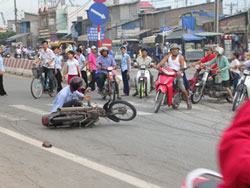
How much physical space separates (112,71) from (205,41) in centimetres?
3021

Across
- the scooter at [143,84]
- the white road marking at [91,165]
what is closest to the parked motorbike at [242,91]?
the scooter at [143,84]

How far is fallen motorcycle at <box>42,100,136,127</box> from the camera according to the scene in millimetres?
10062

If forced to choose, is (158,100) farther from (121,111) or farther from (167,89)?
(121,111)

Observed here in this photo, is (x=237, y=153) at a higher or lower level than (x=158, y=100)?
higher

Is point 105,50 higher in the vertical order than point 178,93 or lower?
higher

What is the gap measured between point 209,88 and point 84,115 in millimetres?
5920

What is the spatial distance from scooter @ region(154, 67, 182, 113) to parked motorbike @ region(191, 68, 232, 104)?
5.28 feet

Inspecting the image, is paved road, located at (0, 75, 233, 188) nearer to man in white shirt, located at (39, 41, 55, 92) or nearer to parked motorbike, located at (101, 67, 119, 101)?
parked motorbike, located at (101, 67, 119, 101)

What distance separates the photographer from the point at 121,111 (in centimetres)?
1071

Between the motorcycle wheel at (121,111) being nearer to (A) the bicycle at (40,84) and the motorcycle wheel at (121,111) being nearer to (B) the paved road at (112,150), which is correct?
(B) the paved road at (112,150)

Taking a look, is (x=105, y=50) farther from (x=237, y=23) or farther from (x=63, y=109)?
(x=237, y=23)

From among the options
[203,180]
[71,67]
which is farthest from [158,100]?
[203,180]

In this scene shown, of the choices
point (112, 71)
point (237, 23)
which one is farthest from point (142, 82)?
point (237, 23)

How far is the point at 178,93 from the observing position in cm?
1335
